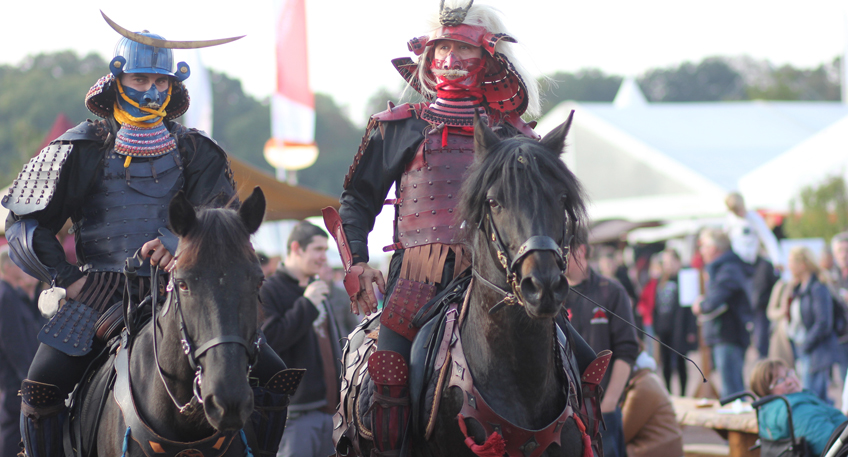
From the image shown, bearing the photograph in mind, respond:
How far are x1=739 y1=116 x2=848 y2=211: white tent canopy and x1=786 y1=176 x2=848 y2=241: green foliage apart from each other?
753mm

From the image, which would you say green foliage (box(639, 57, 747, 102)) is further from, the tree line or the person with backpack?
the person with backpack

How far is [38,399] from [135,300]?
64 centimetres

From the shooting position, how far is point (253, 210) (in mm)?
3619

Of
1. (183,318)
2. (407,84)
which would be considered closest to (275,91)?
(407,84)

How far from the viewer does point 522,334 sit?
351cm

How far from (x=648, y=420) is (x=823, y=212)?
20.1 meters

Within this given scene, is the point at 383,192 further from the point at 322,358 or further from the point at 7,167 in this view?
the point at 7,167

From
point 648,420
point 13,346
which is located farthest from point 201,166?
point 648,420

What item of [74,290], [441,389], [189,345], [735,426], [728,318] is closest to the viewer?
[189,345]

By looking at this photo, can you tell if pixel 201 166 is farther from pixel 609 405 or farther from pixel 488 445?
pixel 609 405

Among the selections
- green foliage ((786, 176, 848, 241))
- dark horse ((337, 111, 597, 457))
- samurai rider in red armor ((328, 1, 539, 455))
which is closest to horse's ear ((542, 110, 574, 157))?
dark horse ((337, 111, 597, 457))

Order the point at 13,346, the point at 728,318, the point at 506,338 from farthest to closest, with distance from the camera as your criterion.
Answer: the point at 728,318
the point at 13,346
the point at 506,338

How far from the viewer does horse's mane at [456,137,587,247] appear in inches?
130

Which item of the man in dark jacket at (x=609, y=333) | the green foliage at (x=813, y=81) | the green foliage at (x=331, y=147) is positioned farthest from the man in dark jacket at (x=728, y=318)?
the green foliage at (x=813, y=81)
